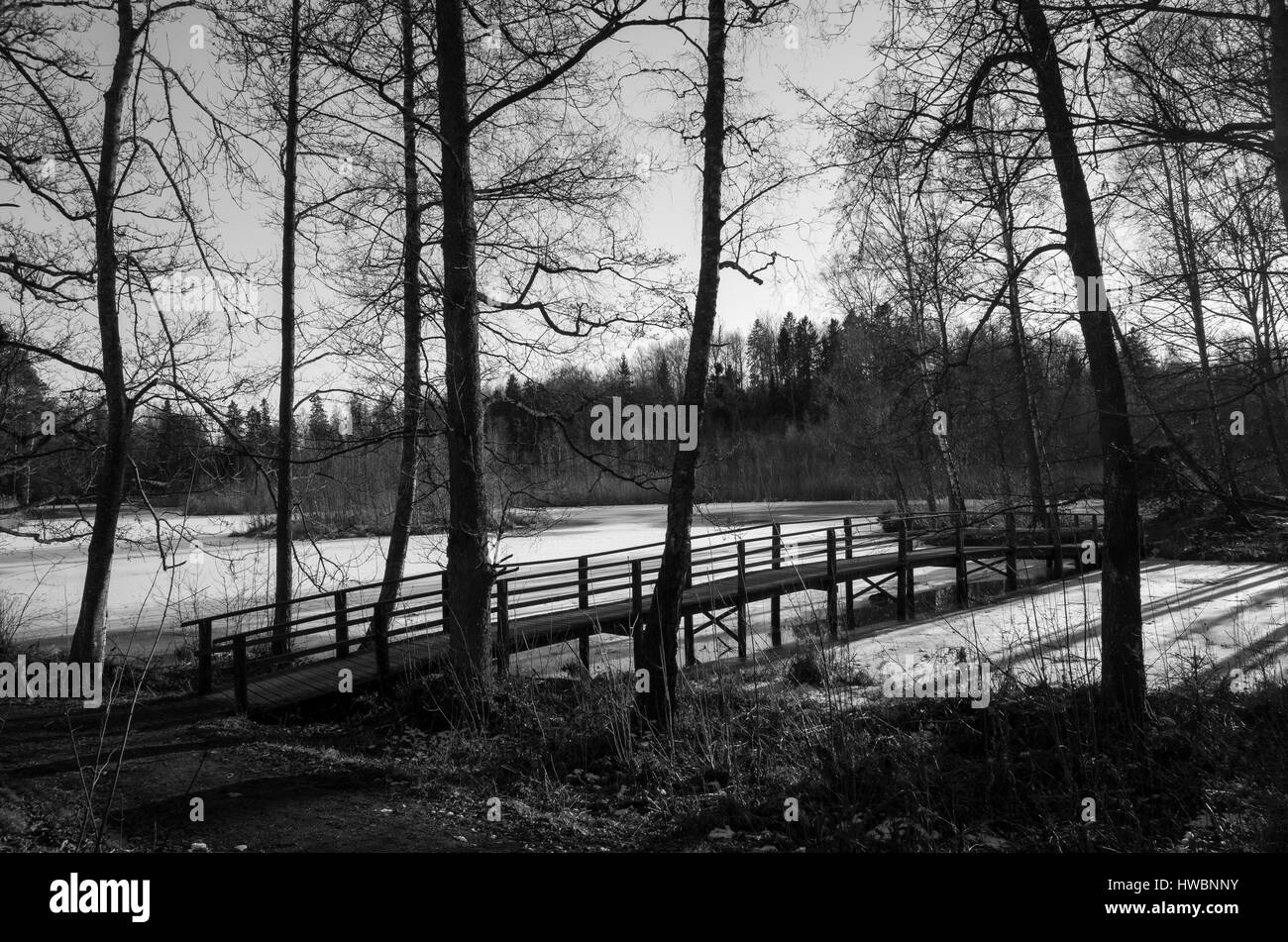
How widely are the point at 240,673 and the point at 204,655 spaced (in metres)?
0.88

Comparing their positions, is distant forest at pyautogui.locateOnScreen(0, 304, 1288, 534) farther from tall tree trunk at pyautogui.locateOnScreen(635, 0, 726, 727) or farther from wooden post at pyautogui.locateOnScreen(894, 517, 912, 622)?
wooden post at pyautogui.locateOnScreen(894, 517, 912, 622)

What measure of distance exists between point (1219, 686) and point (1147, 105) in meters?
4.39

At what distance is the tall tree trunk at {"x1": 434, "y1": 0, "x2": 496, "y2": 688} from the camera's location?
8.25 m

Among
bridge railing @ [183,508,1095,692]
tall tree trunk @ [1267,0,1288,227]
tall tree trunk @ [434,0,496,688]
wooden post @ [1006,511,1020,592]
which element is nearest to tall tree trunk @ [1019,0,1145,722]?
bridge railing @ [183,508,1095,692]

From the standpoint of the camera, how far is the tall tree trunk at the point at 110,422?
10.0m

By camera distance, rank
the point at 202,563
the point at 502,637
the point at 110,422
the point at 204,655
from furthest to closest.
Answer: the point at 202,563
the point at 110,422
the point at 204,655
the point at 502,637

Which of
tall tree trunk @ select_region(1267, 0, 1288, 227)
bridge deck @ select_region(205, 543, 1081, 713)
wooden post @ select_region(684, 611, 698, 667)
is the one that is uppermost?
tall tree trunk @ select_region(1267, 0, 1288, 227)

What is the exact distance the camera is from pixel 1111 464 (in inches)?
284

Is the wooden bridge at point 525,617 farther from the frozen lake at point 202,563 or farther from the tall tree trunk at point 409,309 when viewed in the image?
the frozen lake at point 202,563

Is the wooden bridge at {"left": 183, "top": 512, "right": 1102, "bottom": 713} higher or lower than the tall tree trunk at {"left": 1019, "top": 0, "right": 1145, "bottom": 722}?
lower

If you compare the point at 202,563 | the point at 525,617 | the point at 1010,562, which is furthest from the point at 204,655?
the point at 1010,562

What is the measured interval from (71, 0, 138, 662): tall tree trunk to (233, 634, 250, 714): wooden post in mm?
2450

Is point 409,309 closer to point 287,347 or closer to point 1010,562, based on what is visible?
point 287,347

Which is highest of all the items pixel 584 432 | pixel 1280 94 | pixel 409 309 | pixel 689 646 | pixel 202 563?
pixel 1280 94
